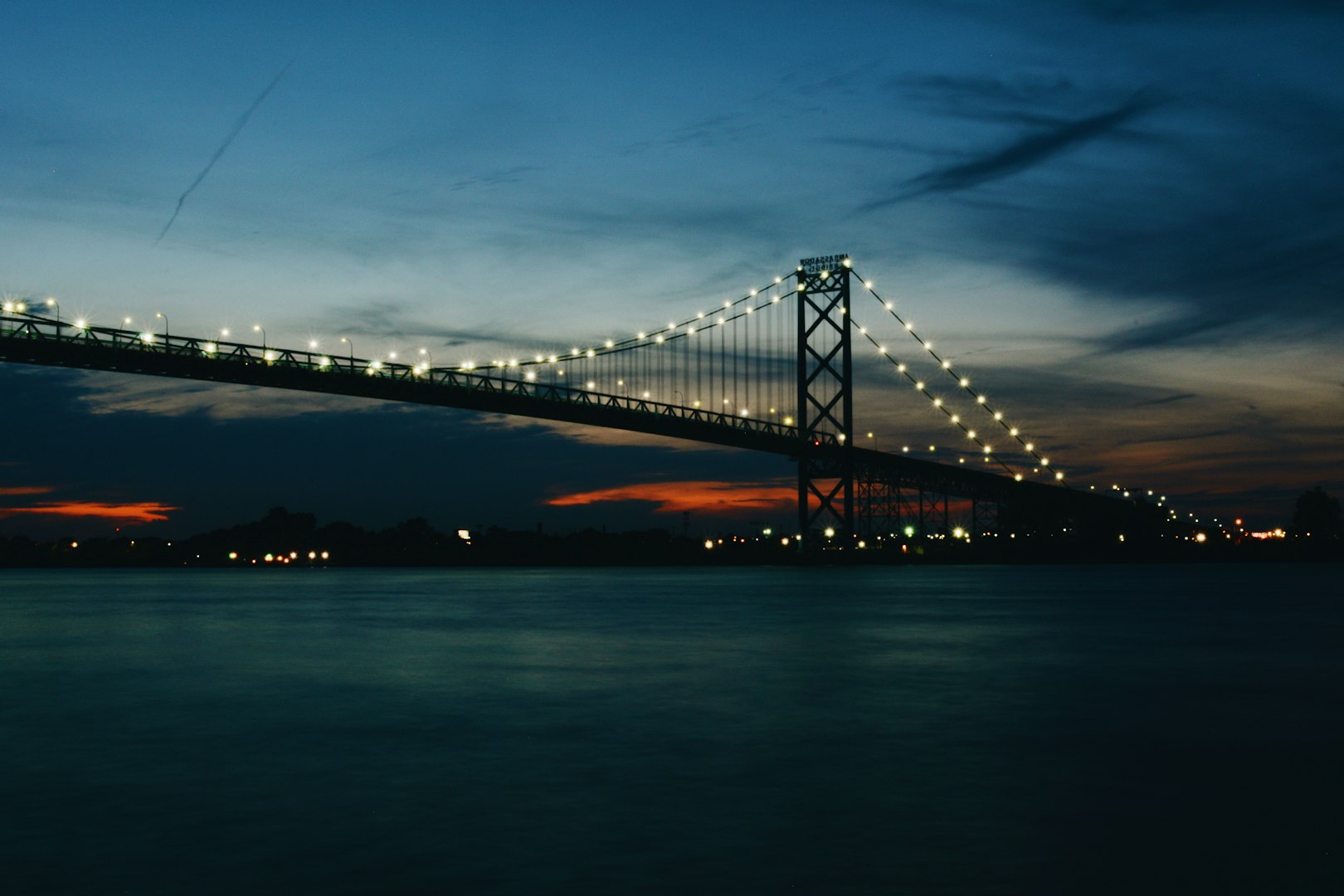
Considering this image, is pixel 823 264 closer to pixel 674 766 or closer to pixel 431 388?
pixel 431 388

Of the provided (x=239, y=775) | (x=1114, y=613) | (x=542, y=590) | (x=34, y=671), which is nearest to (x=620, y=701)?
(x=239, y=775)

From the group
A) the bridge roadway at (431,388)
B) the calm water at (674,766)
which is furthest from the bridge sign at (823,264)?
the calm water at (674,766)

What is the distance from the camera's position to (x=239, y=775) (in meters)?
8.39

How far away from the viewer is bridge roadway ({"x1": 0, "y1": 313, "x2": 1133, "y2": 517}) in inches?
1724

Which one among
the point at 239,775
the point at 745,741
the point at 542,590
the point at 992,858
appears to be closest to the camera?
the point at 992,858

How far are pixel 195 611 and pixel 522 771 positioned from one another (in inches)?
1065

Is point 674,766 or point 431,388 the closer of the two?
point 674,766

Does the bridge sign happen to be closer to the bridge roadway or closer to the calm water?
the bridge roadway

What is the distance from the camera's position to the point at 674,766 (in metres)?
8.83

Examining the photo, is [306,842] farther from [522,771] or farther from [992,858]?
[992,858]

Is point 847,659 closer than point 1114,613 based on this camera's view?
Yes

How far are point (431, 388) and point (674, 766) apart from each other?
4638 centimetres

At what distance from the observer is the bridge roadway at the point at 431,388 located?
43.8 m

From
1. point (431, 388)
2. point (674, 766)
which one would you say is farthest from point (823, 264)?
point (674, 766)
